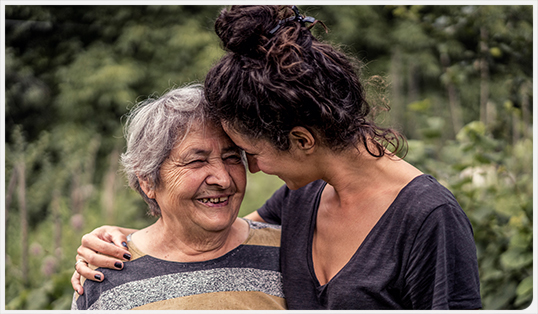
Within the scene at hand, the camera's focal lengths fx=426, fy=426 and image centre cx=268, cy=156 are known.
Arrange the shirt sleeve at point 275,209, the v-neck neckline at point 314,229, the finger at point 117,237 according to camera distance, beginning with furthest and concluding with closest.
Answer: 1. the shirt sleeve at point 275,209
2. the finger at point 117,237
3. the v-neck neckline at point 314,229

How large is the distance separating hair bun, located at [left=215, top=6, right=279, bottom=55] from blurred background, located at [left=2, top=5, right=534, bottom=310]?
13.8 inches

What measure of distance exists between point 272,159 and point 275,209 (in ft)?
1.88

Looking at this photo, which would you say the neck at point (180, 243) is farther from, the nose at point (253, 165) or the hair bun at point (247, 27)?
the hair bun at point (247, 27)

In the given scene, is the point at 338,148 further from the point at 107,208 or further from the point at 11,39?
the point at 11,39

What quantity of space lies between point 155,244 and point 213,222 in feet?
0.94

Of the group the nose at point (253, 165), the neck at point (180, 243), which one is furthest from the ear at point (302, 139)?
the neck at point (180, 243)

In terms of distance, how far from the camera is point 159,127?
1.66 meters

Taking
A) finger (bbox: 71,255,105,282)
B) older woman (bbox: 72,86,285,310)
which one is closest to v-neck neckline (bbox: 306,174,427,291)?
older woman (bbox: 72,86,285,310)

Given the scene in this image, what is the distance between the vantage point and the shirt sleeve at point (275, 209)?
198 centimetres

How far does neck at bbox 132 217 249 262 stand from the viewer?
1.74 m

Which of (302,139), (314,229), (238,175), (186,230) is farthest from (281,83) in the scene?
(186,230)

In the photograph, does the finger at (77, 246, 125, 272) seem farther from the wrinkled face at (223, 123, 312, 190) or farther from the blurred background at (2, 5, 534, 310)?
the blurred background at (2, 5, 534, 310)

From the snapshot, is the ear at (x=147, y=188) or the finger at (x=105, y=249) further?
the ear at (x=147, y=188)

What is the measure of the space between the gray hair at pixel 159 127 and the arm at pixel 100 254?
0.27 m
